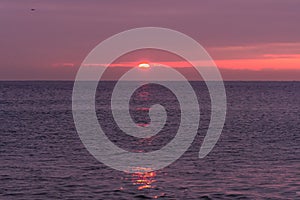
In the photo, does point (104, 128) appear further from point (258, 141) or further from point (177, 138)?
point (258, 141)

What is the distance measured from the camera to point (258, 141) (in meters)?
65.2

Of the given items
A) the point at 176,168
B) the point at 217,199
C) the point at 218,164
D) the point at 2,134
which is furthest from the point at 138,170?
the point at 2,134

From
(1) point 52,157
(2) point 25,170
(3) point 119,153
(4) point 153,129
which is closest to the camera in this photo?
(2) point 25,170

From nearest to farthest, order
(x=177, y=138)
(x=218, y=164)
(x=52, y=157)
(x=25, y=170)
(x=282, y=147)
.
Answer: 1. (x=25, y=170)
2. (x=218, y=164)
3. (x=52, y=157)
4. (x=282, y=147)
5. (x=177, y=138)

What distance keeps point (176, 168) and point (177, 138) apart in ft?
77.1

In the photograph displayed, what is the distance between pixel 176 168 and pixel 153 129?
36.5 m

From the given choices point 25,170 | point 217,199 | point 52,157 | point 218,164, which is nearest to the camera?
point 217,199

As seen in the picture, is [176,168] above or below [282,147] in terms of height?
below

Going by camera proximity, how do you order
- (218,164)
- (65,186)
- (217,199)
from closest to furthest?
(217,199) < (65,186) < (218,164)

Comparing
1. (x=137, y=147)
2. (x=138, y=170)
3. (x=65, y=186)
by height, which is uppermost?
(x=137, y=147)

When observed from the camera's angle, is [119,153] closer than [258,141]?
Yes

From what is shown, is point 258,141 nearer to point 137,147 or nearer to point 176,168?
point 137,147

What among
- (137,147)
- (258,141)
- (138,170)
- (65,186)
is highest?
(258,141)

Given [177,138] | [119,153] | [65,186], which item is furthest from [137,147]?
[65,186]
